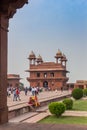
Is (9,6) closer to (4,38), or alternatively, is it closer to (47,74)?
(4,38)

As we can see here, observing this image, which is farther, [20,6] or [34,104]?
[34,104]

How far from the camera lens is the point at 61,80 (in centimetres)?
6203

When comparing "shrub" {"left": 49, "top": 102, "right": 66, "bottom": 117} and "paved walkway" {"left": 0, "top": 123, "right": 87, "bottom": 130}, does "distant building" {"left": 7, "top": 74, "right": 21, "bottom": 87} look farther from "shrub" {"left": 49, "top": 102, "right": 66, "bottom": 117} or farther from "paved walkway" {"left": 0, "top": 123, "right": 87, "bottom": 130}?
"paved walkway" {"left": 0, "top": 123, "right": 87, "bottom": 130}

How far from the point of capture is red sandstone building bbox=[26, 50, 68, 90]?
6250 cm

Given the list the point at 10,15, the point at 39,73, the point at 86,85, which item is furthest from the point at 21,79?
the point at 10,15

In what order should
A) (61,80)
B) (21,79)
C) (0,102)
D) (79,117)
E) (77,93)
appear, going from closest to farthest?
(0,102)
(79,117)
(77,93)
(61,80)
(21,79)

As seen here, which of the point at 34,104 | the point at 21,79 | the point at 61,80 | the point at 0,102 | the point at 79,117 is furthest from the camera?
the point at 21,79

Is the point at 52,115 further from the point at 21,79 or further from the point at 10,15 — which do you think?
the point at 21,79

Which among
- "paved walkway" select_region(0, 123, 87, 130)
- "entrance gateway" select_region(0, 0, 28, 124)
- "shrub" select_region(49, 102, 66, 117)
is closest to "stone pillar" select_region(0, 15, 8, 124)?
"entrance gateway" select_region(0, 0, 28, 124)

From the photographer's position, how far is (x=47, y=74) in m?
63.9

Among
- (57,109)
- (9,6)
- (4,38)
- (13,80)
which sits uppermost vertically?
(13,80)

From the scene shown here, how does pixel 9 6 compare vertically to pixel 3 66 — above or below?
above

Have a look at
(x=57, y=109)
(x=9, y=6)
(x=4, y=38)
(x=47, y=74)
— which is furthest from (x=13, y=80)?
(x=9, y=6)

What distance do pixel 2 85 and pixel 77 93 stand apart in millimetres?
21598
